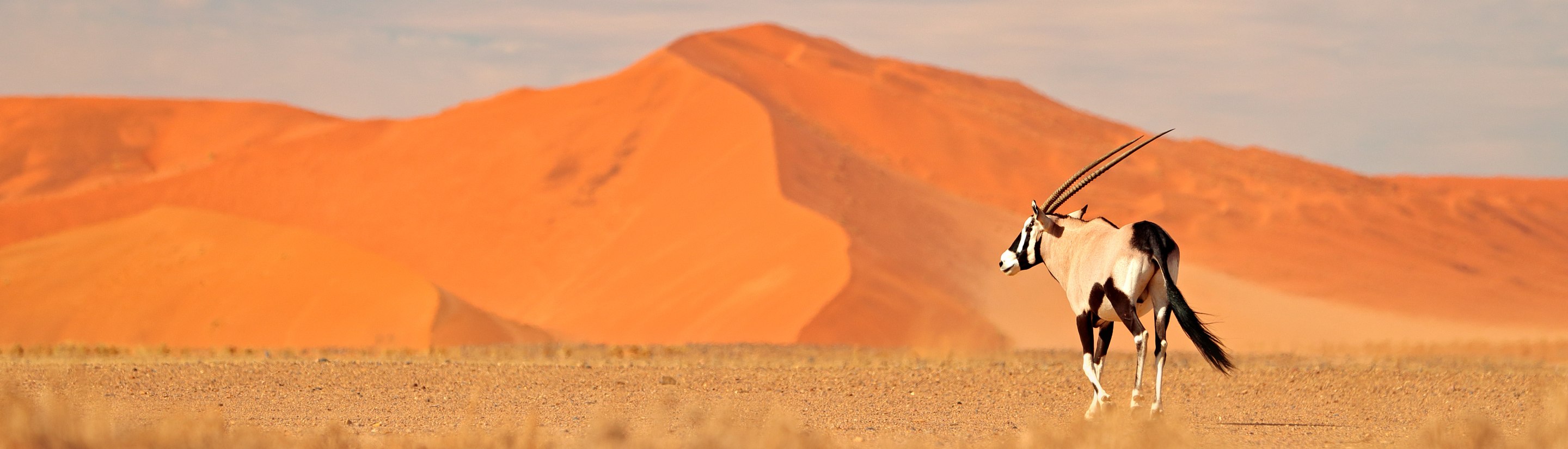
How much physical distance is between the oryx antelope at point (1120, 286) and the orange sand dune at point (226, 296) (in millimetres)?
20808

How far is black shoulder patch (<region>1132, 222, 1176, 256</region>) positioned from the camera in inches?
443

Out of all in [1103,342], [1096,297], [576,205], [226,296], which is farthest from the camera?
[576,205]

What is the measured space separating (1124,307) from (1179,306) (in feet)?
1.50

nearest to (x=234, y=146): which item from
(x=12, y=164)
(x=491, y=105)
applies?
(x=12, y=164)

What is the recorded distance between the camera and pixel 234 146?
78812 millimetres

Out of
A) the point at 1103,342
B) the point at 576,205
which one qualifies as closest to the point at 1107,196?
the point at 576,205

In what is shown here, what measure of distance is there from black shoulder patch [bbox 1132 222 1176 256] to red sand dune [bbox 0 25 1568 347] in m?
24.2

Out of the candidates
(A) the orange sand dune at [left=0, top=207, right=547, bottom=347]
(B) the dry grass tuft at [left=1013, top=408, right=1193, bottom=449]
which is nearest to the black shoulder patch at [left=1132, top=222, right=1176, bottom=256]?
(B) the dry grass tuft at [left=1013, top=408, right=1193, bottom=449]

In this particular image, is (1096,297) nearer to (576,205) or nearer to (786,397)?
(786,397)

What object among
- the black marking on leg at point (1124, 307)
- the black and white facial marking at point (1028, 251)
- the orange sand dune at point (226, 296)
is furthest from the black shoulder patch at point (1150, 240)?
the orange sand dune at point (226, 296)

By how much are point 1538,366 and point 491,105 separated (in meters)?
45.4

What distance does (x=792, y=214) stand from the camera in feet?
146

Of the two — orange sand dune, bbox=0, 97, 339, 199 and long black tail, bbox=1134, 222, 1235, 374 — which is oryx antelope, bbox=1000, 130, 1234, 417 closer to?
long black tail, bbox=1134, 222, 1235, 374

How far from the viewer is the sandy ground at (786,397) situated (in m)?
11.4
